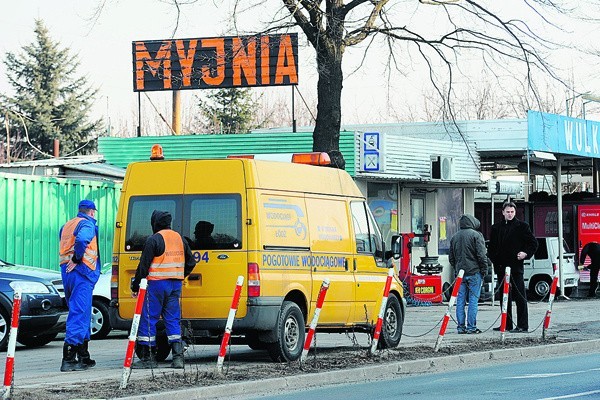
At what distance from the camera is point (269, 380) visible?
12508mm

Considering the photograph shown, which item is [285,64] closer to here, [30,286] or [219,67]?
[219,67]

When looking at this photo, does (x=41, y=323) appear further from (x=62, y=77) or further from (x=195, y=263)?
(x=62, y=77)

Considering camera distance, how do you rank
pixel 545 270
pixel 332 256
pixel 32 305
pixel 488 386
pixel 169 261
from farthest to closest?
1. pixel 545 270
2. pixel 32 305
3. pixel 332 256
4. pixel 169 261
5. pixel 488 386

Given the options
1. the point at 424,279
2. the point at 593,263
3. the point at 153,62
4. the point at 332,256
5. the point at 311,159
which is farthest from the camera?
the point at 593,263

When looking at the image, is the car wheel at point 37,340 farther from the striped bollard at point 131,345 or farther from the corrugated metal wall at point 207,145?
the corrugated metal wall at point 207,145

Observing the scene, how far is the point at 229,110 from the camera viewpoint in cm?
6888

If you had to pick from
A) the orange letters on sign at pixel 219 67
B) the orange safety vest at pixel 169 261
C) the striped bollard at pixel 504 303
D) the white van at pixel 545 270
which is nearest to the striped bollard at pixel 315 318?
the orange safety vest at pixel 169 261

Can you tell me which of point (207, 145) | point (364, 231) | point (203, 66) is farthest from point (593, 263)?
point (364, 231)

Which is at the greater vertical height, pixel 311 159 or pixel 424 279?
pixel 311 159

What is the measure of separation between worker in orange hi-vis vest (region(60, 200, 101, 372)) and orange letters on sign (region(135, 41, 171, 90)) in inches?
723

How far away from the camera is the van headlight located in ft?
57.7

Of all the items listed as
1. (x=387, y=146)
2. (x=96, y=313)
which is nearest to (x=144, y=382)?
(x=96, y=313)

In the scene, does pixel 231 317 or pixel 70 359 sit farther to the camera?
pixel 70 359

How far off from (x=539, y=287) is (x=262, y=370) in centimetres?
2096
